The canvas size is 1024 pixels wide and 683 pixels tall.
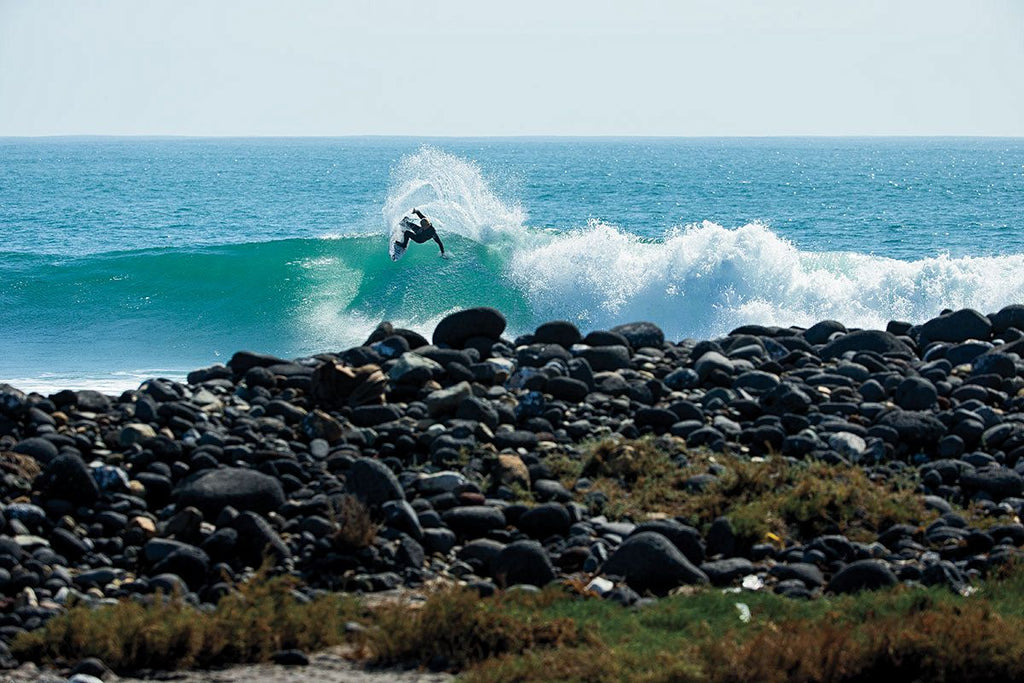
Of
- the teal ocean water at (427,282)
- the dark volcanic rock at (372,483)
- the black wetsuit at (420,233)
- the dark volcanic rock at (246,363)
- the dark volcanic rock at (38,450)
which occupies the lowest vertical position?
the teal ocean water at (427,282)

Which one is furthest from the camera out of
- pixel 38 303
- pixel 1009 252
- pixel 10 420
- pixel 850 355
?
pixel 1009 252

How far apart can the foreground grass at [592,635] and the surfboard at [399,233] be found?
1581 centimetres

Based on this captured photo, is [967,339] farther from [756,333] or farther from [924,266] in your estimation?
[924,266]

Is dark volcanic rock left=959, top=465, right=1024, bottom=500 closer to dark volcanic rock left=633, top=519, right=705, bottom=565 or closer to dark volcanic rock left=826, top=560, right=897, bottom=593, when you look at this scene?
dark volcanic rock left=826, top=560, right=897, bottom=593

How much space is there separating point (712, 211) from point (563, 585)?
48514 mm

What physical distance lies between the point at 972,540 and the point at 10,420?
687cm

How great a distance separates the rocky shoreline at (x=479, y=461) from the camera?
6.65 meters

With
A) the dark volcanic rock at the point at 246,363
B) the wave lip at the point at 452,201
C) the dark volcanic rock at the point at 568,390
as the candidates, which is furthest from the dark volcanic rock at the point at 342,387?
the wave lip at the point at 452,201

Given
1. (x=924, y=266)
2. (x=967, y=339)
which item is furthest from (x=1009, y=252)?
(x=967, y=339)

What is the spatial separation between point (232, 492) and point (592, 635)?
293cm

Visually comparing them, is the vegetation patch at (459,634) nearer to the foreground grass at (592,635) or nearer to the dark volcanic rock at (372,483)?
the foreground grass at (592,635)

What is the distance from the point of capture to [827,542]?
707 centimetres

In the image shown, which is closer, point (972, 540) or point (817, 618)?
point (817, 618)

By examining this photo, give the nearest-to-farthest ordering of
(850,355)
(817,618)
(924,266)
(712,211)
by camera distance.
A: (817,618) < (850,355) < (924,266) < (712,211)
